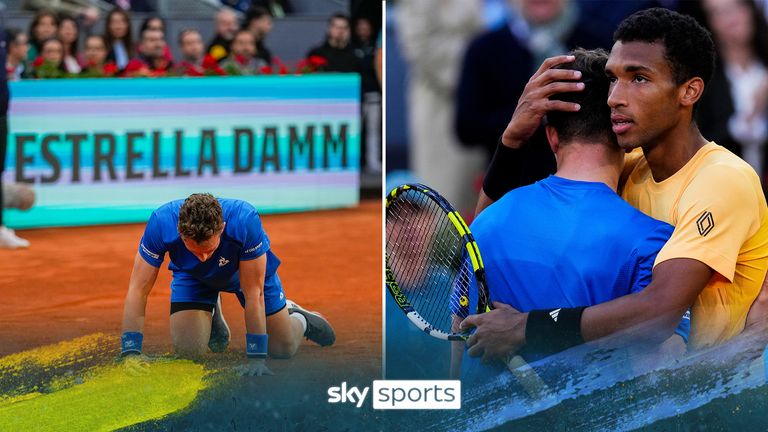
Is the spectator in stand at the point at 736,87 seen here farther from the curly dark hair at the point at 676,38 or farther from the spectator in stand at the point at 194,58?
the spectator in stand at the point at 194,58

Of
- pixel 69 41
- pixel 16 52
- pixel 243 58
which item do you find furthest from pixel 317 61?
pixel 16 52

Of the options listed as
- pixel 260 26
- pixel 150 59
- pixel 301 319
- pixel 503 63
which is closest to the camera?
pixel 503 63

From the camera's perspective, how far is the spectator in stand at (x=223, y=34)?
7.45 m

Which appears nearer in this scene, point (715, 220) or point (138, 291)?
point (715, 220)

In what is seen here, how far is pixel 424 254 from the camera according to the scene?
3986 millimetres

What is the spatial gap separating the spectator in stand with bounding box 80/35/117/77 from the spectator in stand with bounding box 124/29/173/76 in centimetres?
13

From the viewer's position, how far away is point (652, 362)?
3.94m

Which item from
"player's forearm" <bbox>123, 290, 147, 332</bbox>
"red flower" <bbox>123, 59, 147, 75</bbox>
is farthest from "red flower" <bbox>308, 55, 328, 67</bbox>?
"player's forearm" <bbox>123, 290, 147, 332</bbox>

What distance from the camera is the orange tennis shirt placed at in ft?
11.2

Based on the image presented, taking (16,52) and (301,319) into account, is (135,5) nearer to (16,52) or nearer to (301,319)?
(16,52)

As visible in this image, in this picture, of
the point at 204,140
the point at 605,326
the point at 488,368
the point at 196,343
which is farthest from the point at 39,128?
the point at 605,326

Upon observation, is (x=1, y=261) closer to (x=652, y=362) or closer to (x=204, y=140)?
(x=204, y=140)

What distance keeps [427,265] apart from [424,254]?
0.14 ft

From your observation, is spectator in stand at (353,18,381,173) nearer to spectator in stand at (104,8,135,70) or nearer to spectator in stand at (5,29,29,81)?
spectator in stand at (104,8,135,70)
